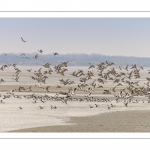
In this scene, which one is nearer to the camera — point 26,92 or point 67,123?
point 67,123

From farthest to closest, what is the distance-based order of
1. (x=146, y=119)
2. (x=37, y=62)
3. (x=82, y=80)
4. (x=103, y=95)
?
1. (x=37, y=62)
2. (x=82, y=80)
3. (x=103, y=95)
4. (x=146, y=119)

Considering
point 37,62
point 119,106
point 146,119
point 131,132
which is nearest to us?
point 131,132

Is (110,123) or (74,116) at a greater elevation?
(74,116)

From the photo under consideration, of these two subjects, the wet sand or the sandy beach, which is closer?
the wet sand

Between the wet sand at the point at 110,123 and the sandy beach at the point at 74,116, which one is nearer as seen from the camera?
the wet sand at the point at 110,123

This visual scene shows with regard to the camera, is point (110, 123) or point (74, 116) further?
point (74, 116)

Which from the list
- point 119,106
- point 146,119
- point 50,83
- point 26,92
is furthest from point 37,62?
point 146,119
